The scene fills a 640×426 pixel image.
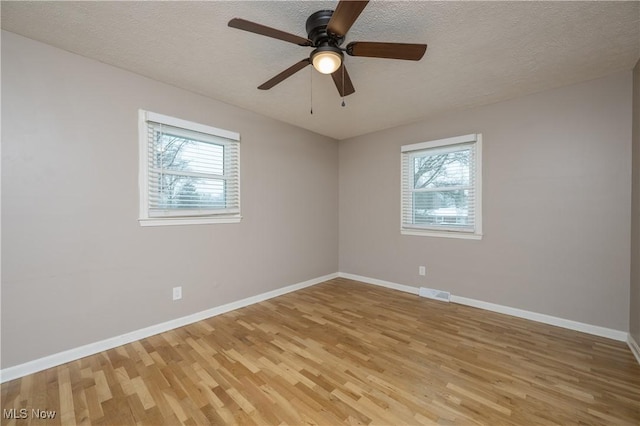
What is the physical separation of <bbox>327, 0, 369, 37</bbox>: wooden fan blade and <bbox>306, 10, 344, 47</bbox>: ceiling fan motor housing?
103 millimetres

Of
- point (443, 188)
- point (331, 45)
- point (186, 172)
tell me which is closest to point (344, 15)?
point (331, 45)

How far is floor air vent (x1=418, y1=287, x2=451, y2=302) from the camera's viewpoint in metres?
3.54

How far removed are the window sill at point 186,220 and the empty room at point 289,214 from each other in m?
0.02

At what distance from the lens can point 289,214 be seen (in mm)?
3986

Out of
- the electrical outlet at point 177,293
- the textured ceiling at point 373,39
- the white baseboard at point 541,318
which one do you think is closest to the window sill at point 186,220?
the electrical outlet at point 177,293

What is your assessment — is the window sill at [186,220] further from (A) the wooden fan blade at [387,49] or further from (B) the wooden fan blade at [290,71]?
(A) the wooden fan blade at [387,49]

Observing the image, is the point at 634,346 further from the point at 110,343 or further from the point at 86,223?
the point at 86,223

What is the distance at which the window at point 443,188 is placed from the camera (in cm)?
335

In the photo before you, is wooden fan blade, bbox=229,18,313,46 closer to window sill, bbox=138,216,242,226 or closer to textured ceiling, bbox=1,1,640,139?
textured ceiling, bbox=1,1,640,139

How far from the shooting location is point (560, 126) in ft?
9.16

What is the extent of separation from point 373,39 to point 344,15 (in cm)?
73

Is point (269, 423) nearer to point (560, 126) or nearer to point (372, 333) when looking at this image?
point (372, 333)

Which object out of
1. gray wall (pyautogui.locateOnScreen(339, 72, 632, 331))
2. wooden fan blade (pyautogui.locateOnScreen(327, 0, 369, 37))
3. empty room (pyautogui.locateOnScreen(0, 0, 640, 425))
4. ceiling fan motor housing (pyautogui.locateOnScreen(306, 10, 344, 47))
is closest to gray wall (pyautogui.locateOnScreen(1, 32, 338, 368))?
empty room (pyautogui.locateOnScreen(0, 0, 640, 425))

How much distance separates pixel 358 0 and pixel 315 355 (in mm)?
2455
